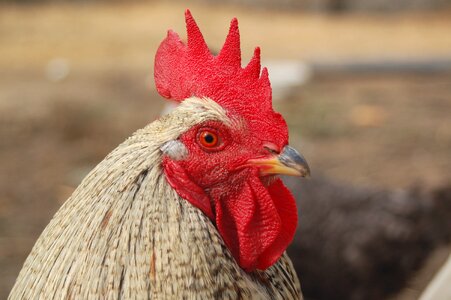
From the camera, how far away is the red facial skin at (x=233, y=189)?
2.47m

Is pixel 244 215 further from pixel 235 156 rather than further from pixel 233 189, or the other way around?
pixel 235 156

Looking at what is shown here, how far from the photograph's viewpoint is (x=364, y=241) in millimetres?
4789

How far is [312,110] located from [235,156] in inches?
257

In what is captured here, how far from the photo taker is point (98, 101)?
9.33 m

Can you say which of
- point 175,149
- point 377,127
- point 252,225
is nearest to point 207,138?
point 175,149

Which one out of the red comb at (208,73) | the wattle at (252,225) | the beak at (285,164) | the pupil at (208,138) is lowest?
the wattle at (252,225)

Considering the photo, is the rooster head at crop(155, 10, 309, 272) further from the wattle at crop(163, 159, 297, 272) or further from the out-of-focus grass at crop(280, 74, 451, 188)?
the out-of-focus grass at crop(280, 74, 451, 188)

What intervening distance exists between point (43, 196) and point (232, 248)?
4550 millimetres

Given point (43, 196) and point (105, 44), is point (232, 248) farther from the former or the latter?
point (105, 44)

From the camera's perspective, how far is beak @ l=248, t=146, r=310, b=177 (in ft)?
7.93

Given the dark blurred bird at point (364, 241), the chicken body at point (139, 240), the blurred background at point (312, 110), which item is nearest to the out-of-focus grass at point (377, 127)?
the blurred background at point (312, 110)

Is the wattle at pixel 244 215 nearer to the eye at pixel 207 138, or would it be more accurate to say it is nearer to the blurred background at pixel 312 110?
the eye at pixel 207 138

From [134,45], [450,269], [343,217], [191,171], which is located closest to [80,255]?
[191,171]

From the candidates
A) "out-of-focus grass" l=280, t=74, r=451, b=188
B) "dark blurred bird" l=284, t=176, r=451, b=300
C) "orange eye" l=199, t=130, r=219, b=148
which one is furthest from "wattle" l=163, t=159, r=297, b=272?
"out-of-focus grass" l=280, t=74, r=451, b=188
